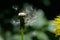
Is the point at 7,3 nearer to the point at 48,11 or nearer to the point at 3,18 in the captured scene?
the point at 3,18

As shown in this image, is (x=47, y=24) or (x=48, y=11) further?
(x=48, y=11)

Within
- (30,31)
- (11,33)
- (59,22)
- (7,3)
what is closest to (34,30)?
(30,31)

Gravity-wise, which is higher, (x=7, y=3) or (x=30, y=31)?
(x=7, y=3)

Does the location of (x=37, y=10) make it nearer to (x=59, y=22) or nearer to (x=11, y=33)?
(x=11, y=33)

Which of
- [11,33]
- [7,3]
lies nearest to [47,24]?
[11,33]

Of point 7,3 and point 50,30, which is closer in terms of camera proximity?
point 50,30

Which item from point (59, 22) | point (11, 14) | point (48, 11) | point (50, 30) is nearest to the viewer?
point (59, 22)

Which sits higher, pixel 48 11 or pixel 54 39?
pixel 48 11

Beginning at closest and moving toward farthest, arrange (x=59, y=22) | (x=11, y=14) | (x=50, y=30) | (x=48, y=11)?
(x=59, y=22)
(x=50, y=30)
(x=11, y=14)
(x=48, y=11)

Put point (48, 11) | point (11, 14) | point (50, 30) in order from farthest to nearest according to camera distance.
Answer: point (48, 11), point (11, 14), point (50, 30)
